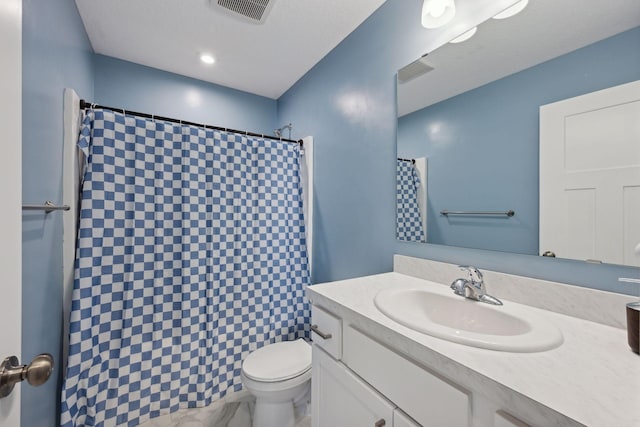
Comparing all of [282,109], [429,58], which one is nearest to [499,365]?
[429,58]

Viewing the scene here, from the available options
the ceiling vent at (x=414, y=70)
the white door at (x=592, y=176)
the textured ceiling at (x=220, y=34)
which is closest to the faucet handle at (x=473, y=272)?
the white door at (x=592, y=176)

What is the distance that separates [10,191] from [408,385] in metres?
0.96

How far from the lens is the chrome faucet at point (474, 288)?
0.95 metres

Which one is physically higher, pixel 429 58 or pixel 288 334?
pixel 429 58

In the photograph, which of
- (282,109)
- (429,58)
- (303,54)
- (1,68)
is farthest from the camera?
(282,109)

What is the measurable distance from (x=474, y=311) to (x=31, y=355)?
1586 millimetres

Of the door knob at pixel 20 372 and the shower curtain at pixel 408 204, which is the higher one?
the shower curtain at pixel 408 204

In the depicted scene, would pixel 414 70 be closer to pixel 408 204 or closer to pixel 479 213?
pixel 408 204

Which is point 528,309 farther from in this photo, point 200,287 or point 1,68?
point 200,287

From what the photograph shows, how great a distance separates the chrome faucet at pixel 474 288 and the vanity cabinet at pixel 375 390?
1.35 feet

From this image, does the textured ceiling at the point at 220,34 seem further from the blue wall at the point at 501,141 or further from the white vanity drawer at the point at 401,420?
the white vanity drawer at the point at 401,420

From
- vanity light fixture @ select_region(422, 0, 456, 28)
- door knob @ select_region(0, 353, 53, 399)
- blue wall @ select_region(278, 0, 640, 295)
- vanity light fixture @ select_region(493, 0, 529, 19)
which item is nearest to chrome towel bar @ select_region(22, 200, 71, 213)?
door knob @ select_region(0, 353, 53, 399)

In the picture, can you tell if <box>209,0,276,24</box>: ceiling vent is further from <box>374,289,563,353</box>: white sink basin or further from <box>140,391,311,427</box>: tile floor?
<box>140,391,311,427</box>: tile floor

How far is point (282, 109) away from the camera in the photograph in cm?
267
